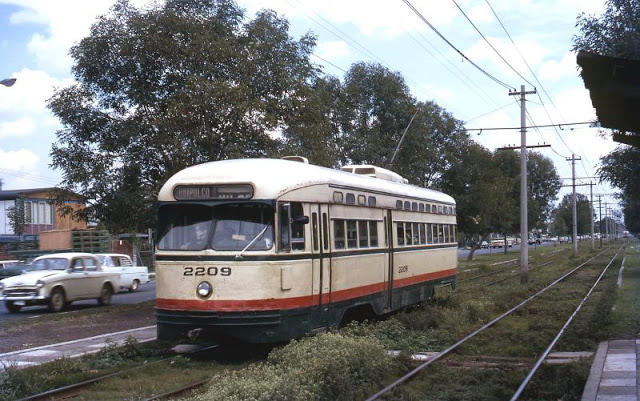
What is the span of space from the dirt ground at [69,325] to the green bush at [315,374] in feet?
21.5

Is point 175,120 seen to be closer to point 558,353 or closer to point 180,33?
point 180,33

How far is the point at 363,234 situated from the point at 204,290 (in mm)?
3931

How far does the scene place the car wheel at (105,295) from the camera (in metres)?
21.8

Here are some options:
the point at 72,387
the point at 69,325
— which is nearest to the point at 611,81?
the point at 72,387

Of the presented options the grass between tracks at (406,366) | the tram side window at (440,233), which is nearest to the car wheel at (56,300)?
the grass between tracks at (406,366)

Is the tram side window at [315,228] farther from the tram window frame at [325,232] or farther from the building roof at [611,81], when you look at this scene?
the building roof at [611,81]

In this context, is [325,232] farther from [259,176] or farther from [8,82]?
[8,82]

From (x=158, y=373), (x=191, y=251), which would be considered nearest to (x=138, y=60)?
(x=191, y=251)

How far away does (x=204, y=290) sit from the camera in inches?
400

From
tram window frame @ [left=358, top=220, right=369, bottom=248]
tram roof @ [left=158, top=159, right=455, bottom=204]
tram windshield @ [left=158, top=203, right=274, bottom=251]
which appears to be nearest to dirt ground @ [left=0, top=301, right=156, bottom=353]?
tram windshield @ [left=158, top=203, right=274, bottom=251]

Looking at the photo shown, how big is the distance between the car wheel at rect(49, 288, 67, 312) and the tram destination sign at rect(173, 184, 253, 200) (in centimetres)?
1083

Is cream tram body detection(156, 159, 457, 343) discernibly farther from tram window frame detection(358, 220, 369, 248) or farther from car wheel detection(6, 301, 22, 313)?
car wheel detection(6, 301, 22, 313)

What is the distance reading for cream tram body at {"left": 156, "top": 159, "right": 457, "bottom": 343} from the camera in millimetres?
10102

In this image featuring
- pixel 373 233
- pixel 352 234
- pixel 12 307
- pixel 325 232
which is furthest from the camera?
pixel 12 307
